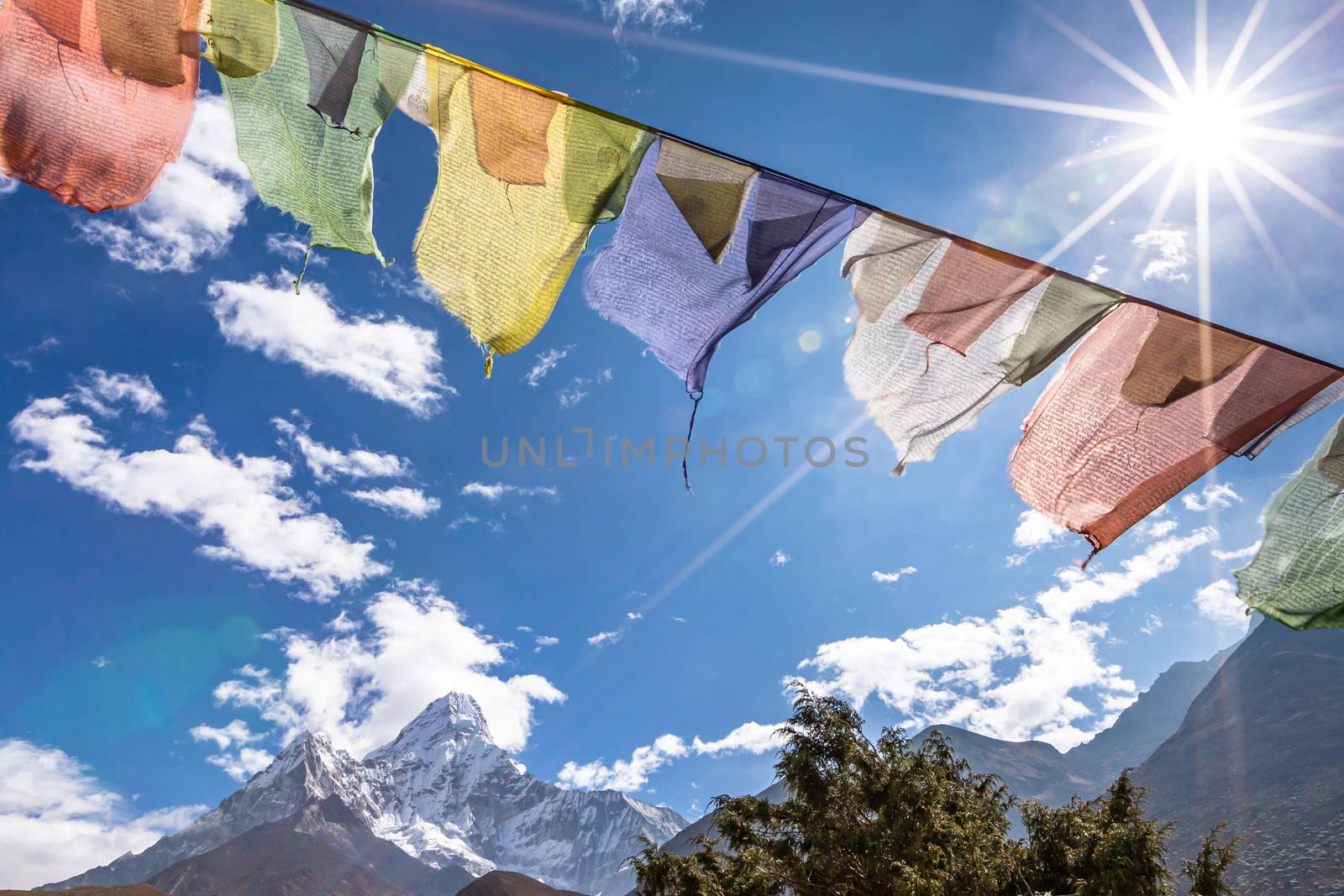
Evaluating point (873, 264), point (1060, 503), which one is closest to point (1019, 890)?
point (1060, 503)

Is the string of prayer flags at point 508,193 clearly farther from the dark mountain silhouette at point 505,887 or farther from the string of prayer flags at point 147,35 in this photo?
the dark mountain silhouette at point 505,887

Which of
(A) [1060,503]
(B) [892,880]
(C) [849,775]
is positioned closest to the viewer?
(A) [1060,503]

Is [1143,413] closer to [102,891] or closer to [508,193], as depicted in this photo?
Answer: [508,193]

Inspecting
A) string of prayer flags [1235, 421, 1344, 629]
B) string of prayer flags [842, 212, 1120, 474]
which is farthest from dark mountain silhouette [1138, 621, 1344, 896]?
string of prayer flags [842, 212, 1120, 474]

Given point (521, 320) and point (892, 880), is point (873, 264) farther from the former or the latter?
point (892, 880)

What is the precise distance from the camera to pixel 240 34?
402cm

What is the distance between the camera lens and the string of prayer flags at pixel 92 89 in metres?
3.97

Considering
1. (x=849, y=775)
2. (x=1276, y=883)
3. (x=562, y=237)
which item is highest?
(x=1276, y=883)

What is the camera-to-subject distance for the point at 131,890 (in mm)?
103250

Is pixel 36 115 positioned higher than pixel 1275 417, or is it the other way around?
pixel 36 115

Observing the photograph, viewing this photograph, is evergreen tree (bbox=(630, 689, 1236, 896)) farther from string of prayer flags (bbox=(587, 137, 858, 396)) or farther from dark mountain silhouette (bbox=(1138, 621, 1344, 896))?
dark mountain silhouette (bbox=(1138, 621, 1344, 896))

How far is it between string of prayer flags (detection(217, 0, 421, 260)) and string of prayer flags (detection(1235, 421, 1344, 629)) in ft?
17.7

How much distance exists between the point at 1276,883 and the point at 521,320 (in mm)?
114199

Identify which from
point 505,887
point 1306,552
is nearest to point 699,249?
point 1306,552
